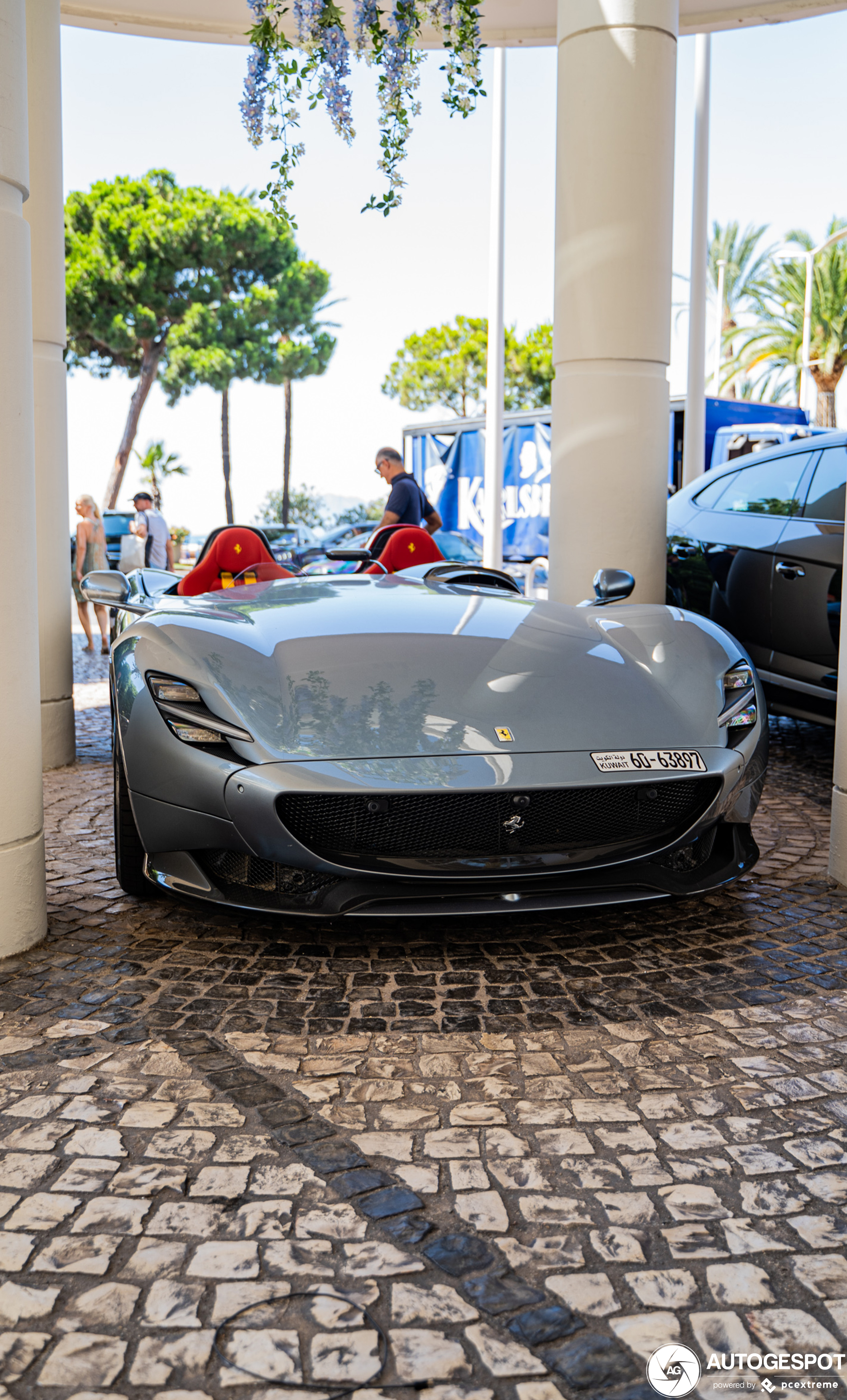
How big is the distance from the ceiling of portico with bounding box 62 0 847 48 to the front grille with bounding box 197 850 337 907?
827 cm

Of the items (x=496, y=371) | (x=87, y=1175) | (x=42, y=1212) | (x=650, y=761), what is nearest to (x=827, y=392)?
(x=496, y=371)

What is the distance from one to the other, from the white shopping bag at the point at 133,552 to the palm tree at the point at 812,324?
2639cm

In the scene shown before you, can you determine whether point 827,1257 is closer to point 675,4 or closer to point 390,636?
point 390,636

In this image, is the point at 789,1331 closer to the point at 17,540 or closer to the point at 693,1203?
the point at 693,1203

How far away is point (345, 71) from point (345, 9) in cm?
594

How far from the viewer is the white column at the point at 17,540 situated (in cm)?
296

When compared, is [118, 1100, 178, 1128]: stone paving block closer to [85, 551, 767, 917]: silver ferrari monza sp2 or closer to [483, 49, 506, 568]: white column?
[85, 551, 767, 917]: silver ferrari monza sp2

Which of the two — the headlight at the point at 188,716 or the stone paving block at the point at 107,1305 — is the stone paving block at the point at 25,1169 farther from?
the headlight at the point at 188,716

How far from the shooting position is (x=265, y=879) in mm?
2914

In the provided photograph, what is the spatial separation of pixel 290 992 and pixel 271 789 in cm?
52

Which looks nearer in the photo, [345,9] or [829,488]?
[829,488]

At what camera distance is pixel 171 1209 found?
6.31ft

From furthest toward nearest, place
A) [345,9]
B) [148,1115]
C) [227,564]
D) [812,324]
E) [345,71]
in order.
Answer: [812,324] < [345,9] < [227,564] < [345,71] < [148,1115]

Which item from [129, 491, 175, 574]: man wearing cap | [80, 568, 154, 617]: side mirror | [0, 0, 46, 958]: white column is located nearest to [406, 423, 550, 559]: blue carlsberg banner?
[129, 491, 175, 574]: man wearing cap
